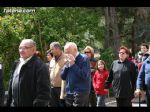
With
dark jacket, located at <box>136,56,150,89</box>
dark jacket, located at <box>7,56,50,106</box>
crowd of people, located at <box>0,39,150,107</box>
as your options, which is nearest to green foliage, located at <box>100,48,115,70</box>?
crowd of people, located at <box>0,39,150,107</box>

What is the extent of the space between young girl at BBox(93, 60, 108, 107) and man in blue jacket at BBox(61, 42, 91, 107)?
8.94 feet

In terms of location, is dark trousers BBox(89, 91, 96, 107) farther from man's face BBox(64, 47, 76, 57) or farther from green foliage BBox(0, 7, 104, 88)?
green foliage BBox(0, 7, 104, 88)

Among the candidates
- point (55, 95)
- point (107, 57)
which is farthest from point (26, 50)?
point (107, 57)

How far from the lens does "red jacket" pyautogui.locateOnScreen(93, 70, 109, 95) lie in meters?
10.9

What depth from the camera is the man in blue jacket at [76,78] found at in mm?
8039

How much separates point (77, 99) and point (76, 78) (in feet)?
1.14

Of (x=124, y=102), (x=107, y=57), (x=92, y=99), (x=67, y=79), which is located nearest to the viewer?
(x=67, y=79)

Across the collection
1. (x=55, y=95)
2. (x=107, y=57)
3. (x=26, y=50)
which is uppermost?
(x=107, y=57)

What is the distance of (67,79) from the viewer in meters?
8.23

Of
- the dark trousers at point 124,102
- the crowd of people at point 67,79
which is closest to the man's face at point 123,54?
the crowd of people at point 67,79

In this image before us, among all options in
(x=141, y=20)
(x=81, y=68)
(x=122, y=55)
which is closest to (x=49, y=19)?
(x=141, y=20)

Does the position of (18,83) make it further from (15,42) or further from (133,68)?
(15,42)

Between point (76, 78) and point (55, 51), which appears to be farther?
point (55, 51)

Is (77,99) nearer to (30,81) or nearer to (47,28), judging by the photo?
(30,81)
